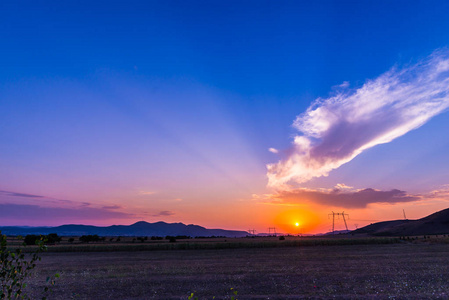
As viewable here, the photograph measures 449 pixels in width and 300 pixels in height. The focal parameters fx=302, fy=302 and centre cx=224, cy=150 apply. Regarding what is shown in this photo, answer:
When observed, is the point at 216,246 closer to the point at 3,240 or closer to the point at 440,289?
the point at 440,289

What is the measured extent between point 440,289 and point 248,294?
44.3 feet

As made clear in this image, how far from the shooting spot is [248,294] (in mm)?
21344

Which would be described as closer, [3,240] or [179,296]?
[3,240]

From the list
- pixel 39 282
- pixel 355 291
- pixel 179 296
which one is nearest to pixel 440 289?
pixel 355 291

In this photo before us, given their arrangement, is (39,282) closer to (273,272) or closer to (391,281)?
(273,272)

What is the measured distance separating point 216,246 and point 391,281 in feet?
210

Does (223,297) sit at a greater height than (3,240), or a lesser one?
lesser

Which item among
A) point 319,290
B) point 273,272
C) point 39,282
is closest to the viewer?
point 319,290

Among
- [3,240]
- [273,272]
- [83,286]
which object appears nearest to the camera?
[3,240]

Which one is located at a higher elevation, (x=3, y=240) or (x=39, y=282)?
(x=3, y=240)

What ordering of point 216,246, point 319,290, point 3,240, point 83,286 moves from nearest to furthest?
point 3,240 < point 319,290 < point 83,286 < point 216,246

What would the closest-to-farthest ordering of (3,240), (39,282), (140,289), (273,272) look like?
(3,240), (140,289), (39,282), (273,272)

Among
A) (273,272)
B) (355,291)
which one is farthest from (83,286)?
(355,291)

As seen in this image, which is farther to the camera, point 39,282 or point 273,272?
point 273,272
